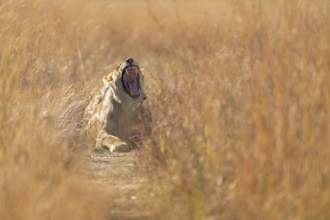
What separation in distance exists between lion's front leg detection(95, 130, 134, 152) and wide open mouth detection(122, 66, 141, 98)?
1.56 ft

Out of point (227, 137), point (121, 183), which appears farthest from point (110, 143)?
point (227, 137)

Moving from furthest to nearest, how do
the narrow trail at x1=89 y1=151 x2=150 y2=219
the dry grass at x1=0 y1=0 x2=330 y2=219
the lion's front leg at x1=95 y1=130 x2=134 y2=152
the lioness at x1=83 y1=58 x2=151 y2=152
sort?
the lioness at x1=83 y1=58 x2=151 y2=152, the lion's front leg at x1=95 y1=130 x2=134 y2=152, the narrow trail at x1=89 y1=151 x2=150 y2=219, the dry grass at x1=0 y1=0 x2=330 y2=219

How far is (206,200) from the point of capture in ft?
19.1

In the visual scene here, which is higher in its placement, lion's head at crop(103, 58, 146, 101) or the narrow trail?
lion's head at crop(103, 58, 146, 101)

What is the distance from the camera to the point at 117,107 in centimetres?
1065

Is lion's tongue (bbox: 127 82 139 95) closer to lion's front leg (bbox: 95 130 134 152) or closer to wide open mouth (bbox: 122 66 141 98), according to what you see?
wide open mouth (bbox: 122 66 141 98)

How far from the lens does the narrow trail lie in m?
6.34

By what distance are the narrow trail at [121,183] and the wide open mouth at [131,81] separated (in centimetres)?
124

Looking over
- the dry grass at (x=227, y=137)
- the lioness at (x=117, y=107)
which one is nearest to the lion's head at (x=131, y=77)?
the lioness at (x=117, y=107)

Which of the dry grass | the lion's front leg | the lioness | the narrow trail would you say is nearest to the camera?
the dry grass

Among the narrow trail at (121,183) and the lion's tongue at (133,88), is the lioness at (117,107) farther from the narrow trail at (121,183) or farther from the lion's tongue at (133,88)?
the narrow trail at (121,183)

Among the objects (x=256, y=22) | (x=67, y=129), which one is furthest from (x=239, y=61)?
(x=67, y=129)

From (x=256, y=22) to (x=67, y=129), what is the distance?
8.73 ft

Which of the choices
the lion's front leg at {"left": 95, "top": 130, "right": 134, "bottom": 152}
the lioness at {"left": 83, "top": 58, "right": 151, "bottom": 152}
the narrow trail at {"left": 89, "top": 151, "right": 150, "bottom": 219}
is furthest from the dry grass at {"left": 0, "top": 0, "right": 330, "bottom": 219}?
the lioness at {"left": 83, "top": 58, "right": 151, "bottom": 152}
